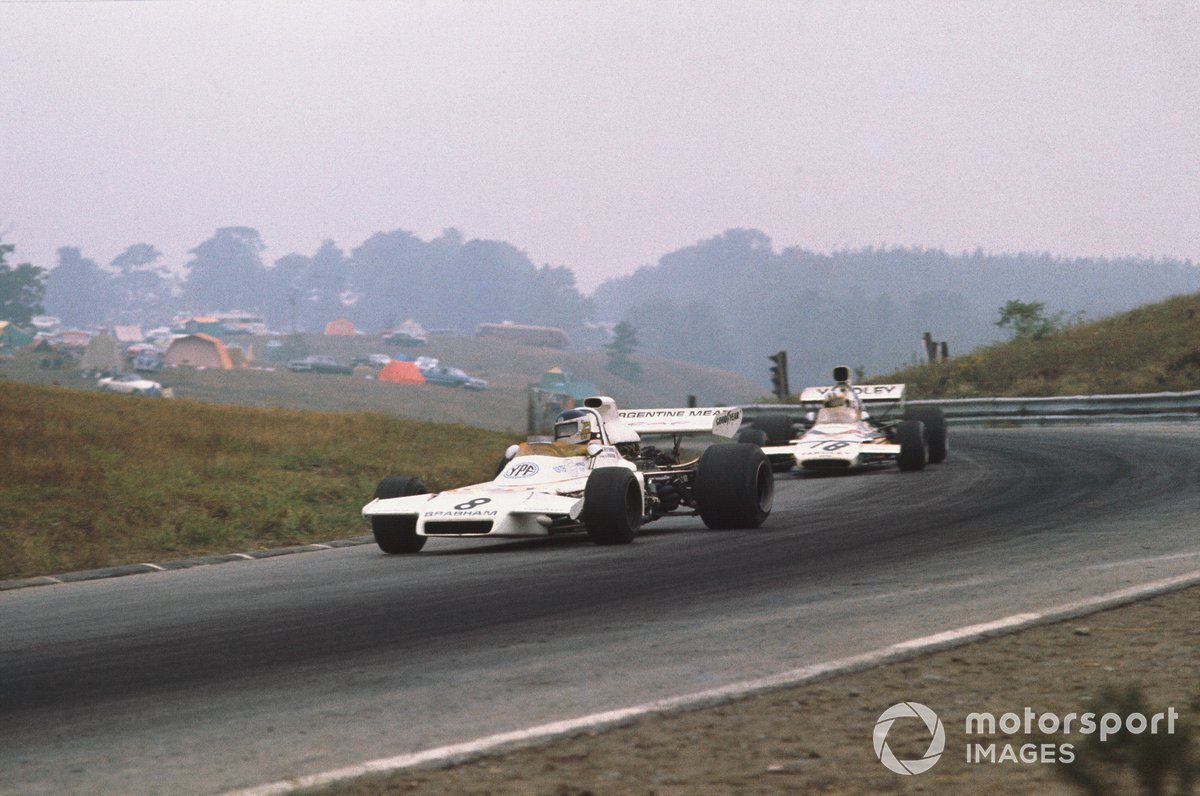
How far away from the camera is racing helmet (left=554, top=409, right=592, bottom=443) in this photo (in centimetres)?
1231

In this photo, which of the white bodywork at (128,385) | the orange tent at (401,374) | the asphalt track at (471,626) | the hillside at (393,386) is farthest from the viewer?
the orange tent at (401,374)

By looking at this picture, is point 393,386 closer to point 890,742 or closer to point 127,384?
point 127,384

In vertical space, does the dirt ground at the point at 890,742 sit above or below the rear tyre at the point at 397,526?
below

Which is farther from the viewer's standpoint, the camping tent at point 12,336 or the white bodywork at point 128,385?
the camping tent at point 12,336

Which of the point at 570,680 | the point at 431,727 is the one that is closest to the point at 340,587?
the point at 570,680

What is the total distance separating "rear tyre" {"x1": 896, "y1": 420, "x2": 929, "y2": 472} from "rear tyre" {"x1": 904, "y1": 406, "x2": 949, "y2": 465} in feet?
2.93

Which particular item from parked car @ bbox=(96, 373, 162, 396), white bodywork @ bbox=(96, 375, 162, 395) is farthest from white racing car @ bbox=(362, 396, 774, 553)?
white bodywork @ bbox=(96, 375, 162, 395)

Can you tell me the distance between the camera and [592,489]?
1098cm

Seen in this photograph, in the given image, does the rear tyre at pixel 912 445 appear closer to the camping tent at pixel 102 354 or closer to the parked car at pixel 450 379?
the camping tent at pixel 102 354

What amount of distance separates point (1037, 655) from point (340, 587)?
16.0ft

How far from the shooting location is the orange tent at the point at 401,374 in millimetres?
136975

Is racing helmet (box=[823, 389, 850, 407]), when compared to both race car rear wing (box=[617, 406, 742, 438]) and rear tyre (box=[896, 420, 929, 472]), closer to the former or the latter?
rear tyre (box=[896, 420, 929, 472])

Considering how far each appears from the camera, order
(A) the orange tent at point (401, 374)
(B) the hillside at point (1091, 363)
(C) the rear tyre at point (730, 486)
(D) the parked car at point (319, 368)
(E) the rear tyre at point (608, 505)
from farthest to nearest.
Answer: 1. (D) the parked car at point (319, 368)
2. (A) the orange tent at point (401, 374)
3. (B) the hillside at point (1091, 363)
4. (C) the rear tyre at point (730, 486)
5. (E) the rear tyre at point (608, 505)

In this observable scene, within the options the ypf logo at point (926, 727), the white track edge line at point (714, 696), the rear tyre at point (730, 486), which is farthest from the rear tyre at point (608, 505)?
the ypf logo at point (926, 727)
